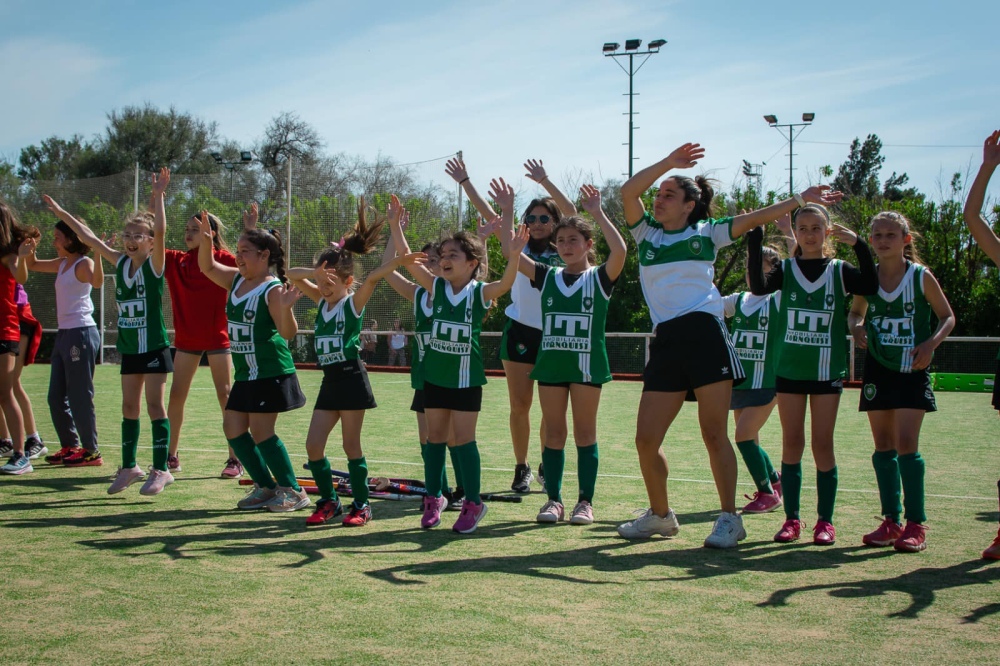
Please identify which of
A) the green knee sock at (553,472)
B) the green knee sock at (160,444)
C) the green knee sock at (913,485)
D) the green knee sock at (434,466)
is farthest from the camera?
the green knee sock at (160,444)

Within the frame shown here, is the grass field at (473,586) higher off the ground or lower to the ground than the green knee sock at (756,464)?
lower

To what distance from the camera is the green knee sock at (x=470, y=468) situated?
5.66 metres

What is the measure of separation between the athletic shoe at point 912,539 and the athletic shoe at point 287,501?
362cm

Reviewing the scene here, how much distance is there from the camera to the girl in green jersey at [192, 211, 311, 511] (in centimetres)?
617

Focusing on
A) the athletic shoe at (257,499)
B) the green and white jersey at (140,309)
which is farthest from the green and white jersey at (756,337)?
the green and white jersey at (140,309)

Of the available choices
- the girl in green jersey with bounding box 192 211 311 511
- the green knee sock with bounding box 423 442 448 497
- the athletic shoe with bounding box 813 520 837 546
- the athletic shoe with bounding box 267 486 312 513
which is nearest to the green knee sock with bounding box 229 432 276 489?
the girl in green jersey with bounding box 192 211 311 511

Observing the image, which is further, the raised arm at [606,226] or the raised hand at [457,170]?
the raised hand at [457,170]

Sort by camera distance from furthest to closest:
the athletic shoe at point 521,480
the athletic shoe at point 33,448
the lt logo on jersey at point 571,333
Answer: the athletic shoe at point 33,448 → the athletic shoe at point 521,480 → the lt logo on jersey at point 571,333

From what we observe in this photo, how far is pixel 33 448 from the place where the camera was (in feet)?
27.4

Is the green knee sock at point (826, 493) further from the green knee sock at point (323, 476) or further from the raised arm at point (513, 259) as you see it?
the green knee sock at point (323, 476)

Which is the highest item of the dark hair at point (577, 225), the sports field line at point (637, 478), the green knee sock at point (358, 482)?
the dark hair at point (577, 225)

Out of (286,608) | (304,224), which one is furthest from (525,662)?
(304,224)

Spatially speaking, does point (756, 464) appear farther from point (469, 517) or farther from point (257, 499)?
point (257, 499)

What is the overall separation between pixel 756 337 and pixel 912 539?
2209mm
